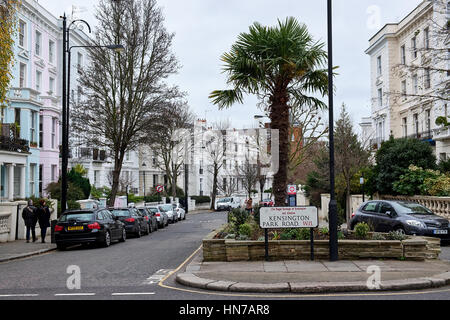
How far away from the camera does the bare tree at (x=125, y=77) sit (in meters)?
31.0

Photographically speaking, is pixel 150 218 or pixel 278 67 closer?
pixel 278 67

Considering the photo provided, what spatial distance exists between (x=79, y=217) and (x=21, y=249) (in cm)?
228

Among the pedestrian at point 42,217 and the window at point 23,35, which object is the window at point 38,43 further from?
the pedestrian at point 42,217

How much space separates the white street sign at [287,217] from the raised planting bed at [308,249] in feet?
1.44

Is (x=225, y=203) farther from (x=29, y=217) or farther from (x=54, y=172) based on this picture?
(x=29, y=217)

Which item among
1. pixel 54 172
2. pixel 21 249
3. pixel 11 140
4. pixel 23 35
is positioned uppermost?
pixel 23 35

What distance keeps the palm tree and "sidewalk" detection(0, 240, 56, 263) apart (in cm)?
805

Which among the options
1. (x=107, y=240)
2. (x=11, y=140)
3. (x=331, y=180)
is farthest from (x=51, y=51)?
(x=331, y=180)

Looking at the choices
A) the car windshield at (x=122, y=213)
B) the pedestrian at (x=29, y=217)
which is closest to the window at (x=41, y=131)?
the car windshield at (x=122, y=213)

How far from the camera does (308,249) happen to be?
11.8m

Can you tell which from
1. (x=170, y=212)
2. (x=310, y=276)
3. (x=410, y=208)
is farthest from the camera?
(x=170, y=212)
